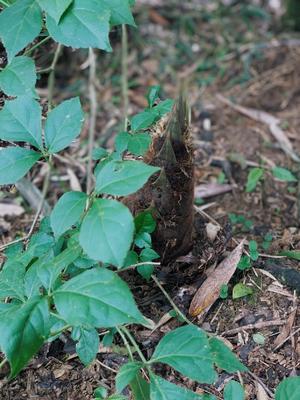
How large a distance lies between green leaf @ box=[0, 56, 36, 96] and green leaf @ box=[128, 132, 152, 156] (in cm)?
25

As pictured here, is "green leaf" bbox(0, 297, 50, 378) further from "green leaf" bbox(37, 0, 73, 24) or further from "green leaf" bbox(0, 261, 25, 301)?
"green leaf" bbox(37, 0, 73, 24)

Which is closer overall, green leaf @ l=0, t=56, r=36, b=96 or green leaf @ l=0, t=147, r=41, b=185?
green leaf @ l=0, t=147, r=41, b=185

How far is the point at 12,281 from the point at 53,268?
163 millimetres

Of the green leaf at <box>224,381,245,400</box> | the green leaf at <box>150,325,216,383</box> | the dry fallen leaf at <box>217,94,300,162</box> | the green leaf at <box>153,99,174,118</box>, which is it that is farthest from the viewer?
the dry fallen leaf at <box>217,94,300,162</box>

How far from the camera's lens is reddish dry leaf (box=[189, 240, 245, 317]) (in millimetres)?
1486

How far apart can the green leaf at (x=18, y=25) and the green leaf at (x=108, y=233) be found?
1.39 ft

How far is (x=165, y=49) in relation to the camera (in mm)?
3273

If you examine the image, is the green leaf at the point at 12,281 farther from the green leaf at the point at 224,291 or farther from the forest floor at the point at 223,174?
the green leaf at the point at 224,291

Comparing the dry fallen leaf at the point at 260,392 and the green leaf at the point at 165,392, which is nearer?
the green leaf at the point at 165,392

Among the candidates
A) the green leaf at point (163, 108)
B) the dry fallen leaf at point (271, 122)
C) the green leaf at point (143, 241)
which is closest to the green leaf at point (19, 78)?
the green leaf at point (163, 108)

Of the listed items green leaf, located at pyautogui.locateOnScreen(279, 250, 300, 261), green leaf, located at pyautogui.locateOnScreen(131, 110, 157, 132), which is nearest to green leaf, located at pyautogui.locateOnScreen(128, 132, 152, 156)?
green leaf, located at pyautogui.locateOnScreen(131, 110, 157, 132)

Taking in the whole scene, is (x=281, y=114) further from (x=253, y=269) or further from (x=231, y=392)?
(x=231, y=392)

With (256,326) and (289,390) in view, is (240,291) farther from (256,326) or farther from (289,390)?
(289,390)

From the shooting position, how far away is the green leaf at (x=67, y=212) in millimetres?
1072
